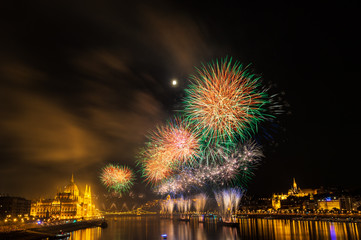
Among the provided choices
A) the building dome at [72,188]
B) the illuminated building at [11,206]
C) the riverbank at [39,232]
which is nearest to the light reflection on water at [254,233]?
the riverbank at [39,232]

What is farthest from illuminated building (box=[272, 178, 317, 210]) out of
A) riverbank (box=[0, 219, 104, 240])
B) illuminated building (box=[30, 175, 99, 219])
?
riverbank (box=[0, 219, 104, 240])

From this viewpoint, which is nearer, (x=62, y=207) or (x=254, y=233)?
(x=254, y=233)

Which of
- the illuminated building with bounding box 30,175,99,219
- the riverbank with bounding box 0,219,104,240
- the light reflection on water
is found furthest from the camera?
the illuminated building with bounding box 30,175,99,219

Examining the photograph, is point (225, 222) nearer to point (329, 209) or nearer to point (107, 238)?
point (107, 238)

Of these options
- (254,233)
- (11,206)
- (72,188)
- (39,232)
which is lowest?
(254,233)

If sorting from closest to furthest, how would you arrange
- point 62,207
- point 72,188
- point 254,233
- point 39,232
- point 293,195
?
point 39,232 < point 254,233 < point 62,207 < point 72,188 < point 293,195

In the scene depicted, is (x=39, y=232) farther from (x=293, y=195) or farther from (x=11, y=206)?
(x=293, y=195)

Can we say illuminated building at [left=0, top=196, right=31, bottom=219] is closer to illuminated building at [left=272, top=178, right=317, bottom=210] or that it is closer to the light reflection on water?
the light reflection on water

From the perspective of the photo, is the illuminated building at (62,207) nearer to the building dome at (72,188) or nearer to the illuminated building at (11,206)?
the building dome at (72,188)

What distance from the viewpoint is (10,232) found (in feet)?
140

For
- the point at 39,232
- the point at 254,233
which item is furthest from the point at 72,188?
the point at 254,233

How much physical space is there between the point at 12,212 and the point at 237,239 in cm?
8918

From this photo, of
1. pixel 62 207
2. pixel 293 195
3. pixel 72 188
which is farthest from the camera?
pixel 293 195

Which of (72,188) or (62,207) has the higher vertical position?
(72,188)
